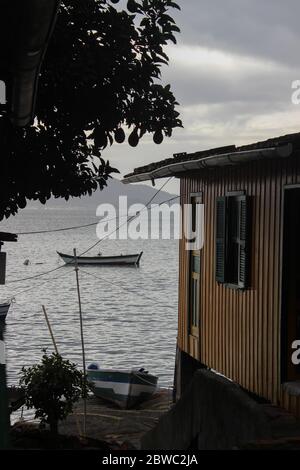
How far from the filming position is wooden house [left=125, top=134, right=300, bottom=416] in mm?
11172

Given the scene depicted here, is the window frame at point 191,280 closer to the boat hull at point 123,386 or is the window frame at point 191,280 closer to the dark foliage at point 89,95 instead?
the dark foliage at point 89,95

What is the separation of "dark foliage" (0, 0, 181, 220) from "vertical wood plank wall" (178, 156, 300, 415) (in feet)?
7.52

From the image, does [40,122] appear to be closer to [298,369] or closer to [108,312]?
[298,369]

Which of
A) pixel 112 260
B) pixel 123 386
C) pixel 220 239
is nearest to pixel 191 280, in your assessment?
pixel 220 239

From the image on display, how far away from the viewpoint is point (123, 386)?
24.6m

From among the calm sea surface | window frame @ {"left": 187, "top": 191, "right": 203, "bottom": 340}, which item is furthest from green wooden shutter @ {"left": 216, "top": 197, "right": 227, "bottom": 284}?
the calm sea surface

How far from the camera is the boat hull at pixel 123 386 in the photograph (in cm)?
2461

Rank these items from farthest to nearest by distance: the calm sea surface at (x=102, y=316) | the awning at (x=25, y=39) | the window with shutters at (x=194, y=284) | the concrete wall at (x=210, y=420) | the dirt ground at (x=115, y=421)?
1. the calm sea surface at (x=102, y=316)
2. the dirt ground at (x=115, y=421)
3. the window with shutters at (x=194, y=284)
4. the concrete wall at (x=210, y=420)
5. the awning at (x=25, y=39)

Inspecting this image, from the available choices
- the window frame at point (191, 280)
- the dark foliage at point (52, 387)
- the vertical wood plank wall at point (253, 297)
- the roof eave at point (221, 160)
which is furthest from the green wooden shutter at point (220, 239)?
the dark foliage at point (52, 387)

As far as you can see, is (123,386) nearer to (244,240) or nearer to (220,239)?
(220,239)

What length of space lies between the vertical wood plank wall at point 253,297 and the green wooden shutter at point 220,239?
26 cm

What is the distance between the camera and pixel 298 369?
11.2 metres

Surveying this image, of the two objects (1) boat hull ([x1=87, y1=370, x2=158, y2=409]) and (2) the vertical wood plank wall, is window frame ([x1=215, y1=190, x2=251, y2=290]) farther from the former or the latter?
(1) boat hull ([x1=87, y1=370, x2=158, y2=409])

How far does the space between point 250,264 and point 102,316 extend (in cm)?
5155
